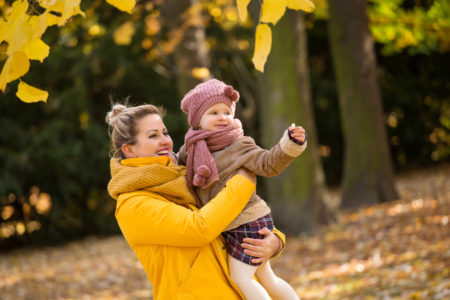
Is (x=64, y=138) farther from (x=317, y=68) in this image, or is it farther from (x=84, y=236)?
(x=317, y=68)

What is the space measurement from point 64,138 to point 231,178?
10.1 metres

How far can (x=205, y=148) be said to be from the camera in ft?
8.41

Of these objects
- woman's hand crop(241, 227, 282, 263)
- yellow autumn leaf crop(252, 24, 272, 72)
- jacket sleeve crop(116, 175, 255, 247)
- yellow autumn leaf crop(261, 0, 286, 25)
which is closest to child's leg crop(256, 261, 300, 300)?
woman's hand crop(241, 227, 282, 263)

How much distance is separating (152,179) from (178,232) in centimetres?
27

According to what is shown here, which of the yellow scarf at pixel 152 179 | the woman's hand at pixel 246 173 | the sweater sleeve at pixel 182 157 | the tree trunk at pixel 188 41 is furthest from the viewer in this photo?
the tree trunk at pixel 188 41

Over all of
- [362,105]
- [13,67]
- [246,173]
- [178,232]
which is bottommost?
[362,105]

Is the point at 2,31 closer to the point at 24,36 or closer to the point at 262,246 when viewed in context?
the point at 24,36

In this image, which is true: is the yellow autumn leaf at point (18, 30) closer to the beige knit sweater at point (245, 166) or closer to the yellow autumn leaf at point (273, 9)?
the yellow autumn leaf at point (273, 9)

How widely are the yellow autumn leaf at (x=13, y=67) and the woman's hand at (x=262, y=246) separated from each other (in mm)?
1224

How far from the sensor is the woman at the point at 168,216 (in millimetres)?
2355

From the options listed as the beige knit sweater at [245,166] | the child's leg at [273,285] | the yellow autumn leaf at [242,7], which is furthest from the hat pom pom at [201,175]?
the yellow autumn leaf at [242,7]

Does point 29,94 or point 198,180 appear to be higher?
point 29,94

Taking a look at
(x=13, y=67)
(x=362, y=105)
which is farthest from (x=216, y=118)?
(x=362, y=105)

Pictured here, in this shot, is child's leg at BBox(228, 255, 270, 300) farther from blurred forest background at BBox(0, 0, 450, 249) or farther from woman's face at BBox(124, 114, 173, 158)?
blurred forest background at BBox(0, 0, 450, 249)
